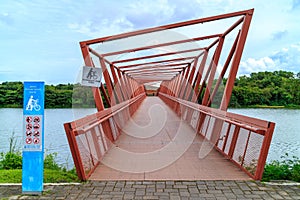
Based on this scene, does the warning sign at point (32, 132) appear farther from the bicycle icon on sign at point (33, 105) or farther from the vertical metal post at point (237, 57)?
the vertical metal post at point (237, 57)

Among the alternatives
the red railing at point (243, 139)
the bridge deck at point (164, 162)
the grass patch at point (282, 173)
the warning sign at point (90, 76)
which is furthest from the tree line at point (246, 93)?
the grass patch at point (282, 173)

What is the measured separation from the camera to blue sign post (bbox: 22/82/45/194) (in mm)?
3262

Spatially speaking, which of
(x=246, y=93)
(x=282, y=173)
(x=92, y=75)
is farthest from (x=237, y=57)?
(x=246, y=93)

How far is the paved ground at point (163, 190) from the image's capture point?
321cm

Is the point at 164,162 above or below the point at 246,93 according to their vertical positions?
below

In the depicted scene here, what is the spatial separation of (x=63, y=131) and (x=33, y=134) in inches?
241

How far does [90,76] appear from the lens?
4879 mm

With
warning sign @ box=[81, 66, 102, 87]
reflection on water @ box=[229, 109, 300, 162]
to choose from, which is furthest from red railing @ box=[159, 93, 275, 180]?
warning sign @ box=[81, 66, 102, 87]

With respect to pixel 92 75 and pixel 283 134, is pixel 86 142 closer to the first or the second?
pixel 92 75

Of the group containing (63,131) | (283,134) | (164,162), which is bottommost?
(63,131)

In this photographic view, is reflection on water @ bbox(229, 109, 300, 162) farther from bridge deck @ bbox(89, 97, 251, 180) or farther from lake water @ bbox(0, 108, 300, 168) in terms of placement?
bridge deck @ bbox(89, 97, 251, 180)

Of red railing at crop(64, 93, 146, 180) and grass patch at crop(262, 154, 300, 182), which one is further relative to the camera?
grass patch at crop(262, 154, 300, 182)

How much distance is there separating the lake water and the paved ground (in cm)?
201

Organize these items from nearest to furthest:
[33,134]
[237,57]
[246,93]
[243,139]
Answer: [33,134]
[243,139]
[237,57]
[246,93]
